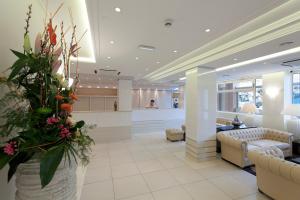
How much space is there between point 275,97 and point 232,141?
324 cm

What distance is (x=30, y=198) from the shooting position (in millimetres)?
871

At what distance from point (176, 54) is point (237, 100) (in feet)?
19.9

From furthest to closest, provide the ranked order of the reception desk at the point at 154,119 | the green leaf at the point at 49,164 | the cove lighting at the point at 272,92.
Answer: the reception desk at the point at 154,119
the cove lighting at the point at 272,92
the green leaf at the point at 49,164

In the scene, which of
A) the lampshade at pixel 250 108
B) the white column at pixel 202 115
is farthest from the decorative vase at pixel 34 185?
the lampshade at pixel 250 108

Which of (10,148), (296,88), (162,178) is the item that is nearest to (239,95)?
(296,88)

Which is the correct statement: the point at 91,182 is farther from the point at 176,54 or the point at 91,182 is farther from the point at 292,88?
the point at 292,88

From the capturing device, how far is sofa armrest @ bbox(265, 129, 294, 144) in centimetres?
482

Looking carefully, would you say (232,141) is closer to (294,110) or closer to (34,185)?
(294,110)

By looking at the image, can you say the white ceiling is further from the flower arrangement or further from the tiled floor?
the tiled floor

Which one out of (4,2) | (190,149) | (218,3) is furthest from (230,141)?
(4,2)

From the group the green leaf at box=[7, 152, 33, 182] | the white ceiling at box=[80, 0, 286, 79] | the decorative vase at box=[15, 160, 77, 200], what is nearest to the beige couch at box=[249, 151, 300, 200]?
the white ceiling at box=[80, 0, 286, 79]

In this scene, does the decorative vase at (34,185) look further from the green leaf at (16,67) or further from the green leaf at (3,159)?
the green leaf at (16,67)

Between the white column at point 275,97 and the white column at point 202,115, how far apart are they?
2987mm

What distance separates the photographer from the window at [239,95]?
7.09 m
